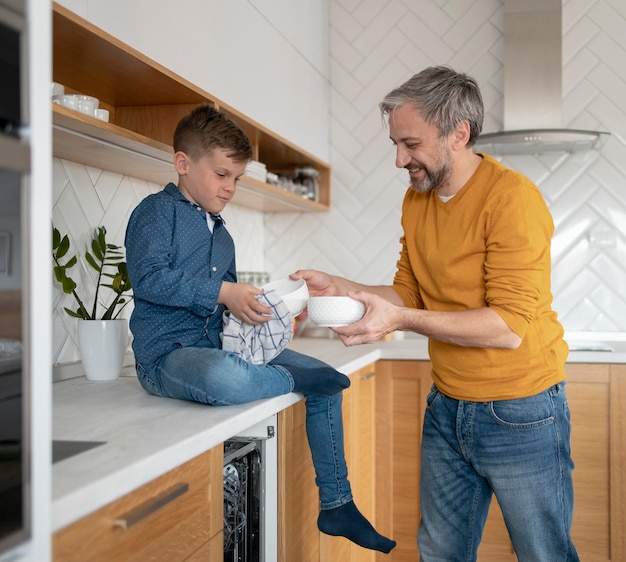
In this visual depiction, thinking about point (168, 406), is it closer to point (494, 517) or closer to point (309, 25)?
point (494, 517)

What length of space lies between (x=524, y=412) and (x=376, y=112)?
7.19 feet

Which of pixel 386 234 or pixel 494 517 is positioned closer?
pixel 494 517

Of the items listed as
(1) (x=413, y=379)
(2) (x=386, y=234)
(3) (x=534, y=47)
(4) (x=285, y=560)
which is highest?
(3) (x=534, y=47)

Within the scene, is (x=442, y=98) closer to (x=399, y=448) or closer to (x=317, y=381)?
(x=317, y=381)

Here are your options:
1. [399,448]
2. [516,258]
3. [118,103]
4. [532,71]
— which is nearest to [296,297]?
[516,258]

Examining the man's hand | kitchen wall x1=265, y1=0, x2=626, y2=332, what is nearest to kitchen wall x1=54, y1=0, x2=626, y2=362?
kitchen wall x1=265, y1=0, x2=626, y2=332

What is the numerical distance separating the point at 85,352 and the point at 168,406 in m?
0.49

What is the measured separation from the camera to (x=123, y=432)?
1.26 metres

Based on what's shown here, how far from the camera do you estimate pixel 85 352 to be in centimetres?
191

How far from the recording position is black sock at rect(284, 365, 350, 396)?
1.73 m

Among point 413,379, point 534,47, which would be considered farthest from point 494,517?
point 534,47

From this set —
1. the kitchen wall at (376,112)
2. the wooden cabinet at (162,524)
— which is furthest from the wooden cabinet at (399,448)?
the wooden cabinet at (162,524)

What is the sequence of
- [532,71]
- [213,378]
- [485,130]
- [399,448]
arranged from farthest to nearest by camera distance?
[485,130] → [532,71] → [399,448] → [213,378]

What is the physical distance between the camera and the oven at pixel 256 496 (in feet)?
5.57
